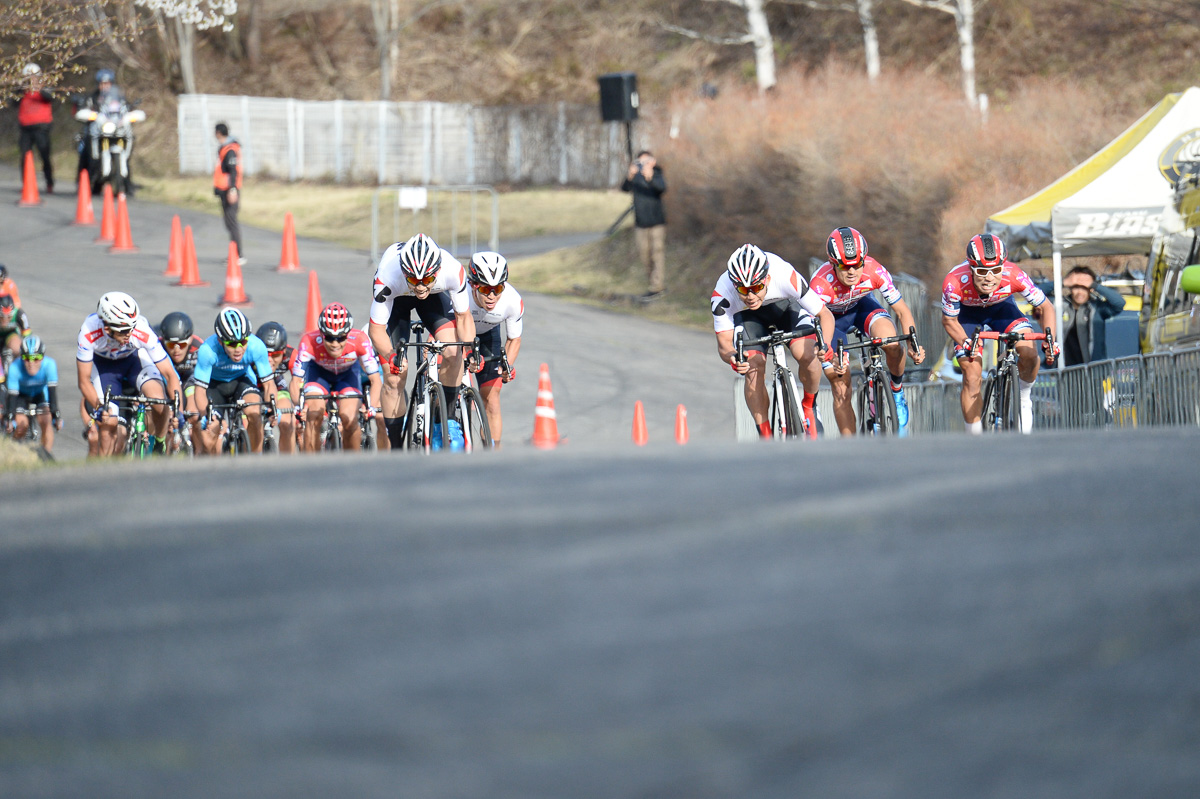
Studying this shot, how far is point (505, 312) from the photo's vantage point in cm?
1069

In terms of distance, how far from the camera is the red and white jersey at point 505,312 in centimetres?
1064

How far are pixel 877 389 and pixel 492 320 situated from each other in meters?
3.01

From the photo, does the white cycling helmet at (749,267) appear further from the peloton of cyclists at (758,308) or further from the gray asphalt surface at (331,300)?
the gray asphalt surface at (331,300)

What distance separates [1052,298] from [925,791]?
45.8 feet

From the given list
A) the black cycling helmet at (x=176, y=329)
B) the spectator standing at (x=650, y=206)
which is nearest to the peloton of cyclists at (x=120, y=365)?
the black cycling helmet at (x=176, y=329)

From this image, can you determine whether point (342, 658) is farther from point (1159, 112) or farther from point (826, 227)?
point (826, 227)

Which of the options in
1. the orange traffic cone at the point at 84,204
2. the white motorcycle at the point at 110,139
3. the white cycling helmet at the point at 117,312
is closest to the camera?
the white cycling helmet at the point at 117,312

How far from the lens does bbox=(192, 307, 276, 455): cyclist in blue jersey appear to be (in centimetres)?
1151

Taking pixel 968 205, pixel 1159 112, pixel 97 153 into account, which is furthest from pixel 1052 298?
pixel 97 153

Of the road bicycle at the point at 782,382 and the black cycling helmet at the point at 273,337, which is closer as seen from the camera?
the road bicycle at the point at 782,382

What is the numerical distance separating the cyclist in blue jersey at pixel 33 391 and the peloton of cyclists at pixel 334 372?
315 cm

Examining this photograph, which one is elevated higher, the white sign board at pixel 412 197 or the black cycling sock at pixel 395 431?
the white sign board at pixel 412 197

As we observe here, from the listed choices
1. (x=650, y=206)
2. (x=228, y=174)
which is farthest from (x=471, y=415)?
(x=650, y=206)

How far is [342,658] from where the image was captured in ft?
5.00
